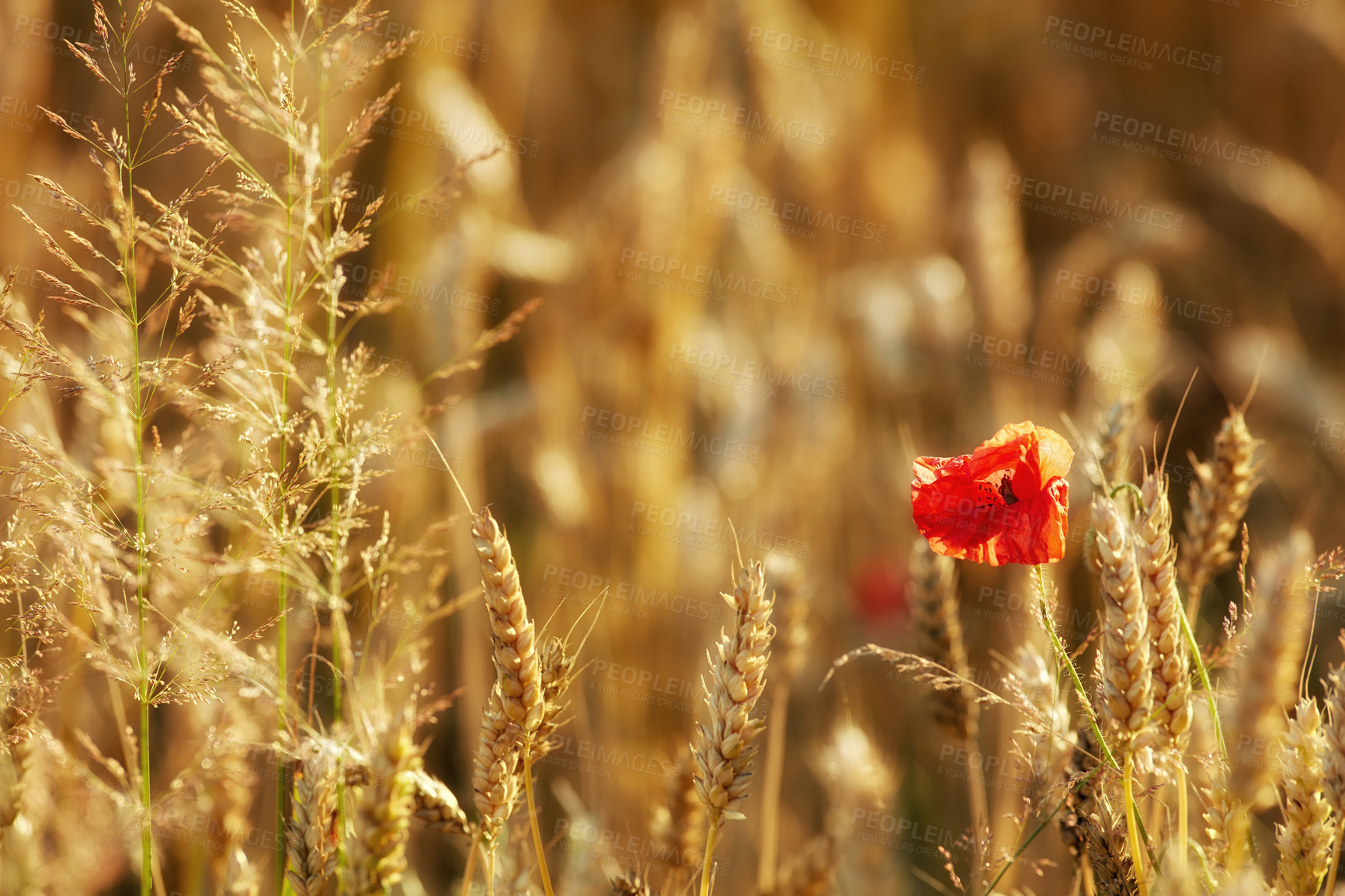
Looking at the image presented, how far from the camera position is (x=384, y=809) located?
0.65 m

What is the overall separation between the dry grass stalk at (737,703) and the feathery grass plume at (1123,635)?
28cm

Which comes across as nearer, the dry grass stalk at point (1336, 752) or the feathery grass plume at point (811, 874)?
the dry grass stalk at point (1336, 752)

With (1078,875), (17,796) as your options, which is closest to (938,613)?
(1078,875)

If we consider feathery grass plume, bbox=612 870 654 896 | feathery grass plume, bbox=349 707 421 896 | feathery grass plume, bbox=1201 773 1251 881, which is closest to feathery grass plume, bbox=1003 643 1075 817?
feathery grass plume, bbox=1201 773 1251 881

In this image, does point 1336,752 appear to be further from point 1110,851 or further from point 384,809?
point 384,809

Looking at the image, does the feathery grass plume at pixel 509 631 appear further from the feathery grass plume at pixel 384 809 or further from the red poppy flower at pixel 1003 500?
the red poppy flower at pixel 1003 500

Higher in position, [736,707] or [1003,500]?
[1003,500]

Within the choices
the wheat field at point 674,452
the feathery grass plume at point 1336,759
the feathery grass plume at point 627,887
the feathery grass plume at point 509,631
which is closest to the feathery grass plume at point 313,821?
the wheat field at point 674,452

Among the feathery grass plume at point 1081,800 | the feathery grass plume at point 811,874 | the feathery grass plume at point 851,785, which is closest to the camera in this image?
the feathery grass plume at point 1081,800

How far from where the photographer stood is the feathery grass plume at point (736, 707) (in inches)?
30.9

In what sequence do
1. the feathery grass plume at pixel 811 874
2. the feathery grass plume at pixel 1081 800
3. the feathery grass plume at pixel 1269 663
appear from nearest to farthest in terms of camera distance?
the feathery grass plume at pixel 1269 663 < the feathery grass plume at pixel 1081 800 < the feathery grass plume at pixel 811 874

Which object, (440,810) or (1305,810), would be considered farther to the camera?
(440,810)

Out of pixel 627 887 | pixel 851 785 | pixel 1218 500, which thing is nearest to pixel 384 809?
pixel 627 887

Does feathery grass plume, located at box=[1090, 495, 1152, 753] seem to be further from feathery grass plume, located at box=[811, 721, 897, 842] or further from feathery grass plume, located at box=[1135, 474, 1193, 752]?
feathery grass plume, located at box=[811, 721, 897, 842]
